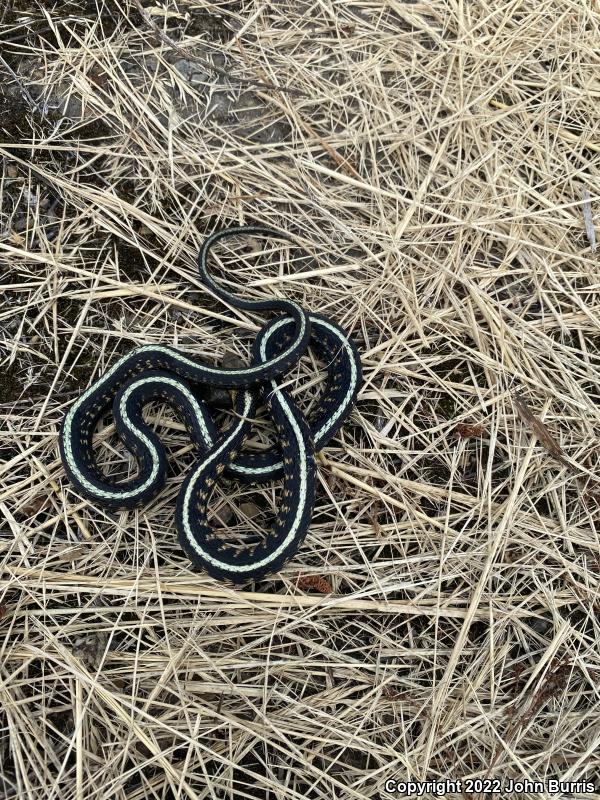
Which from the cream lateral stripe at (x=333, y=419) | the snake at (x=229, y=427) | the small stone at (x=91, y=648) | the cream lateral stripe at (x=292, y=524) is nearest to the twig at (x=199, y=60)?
A: the snake at (x=229, y=427)

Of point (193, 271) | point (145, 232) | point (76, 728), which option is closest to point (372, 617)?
point (76, 728)

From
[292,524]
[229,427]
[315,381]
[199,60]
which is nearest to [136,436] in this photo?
[229,427]

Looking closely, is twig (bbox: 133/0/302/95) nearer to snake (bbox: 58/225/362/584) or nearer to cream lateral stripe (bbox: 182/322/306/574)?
snake (bbox: 58/225/362/584)

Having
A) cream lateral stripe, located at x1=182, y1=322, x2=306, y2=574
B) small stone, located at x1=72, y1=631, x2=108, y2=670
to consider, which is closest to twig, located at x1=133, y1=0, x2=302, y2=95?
cream lateral stripe, located at x1=182, y1=322, x2=306, y2=574

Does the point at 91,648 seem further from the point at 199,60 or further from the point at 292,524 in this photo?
the point at 199,60

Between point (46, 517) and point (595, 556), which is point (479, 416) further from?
point (46, 517)
